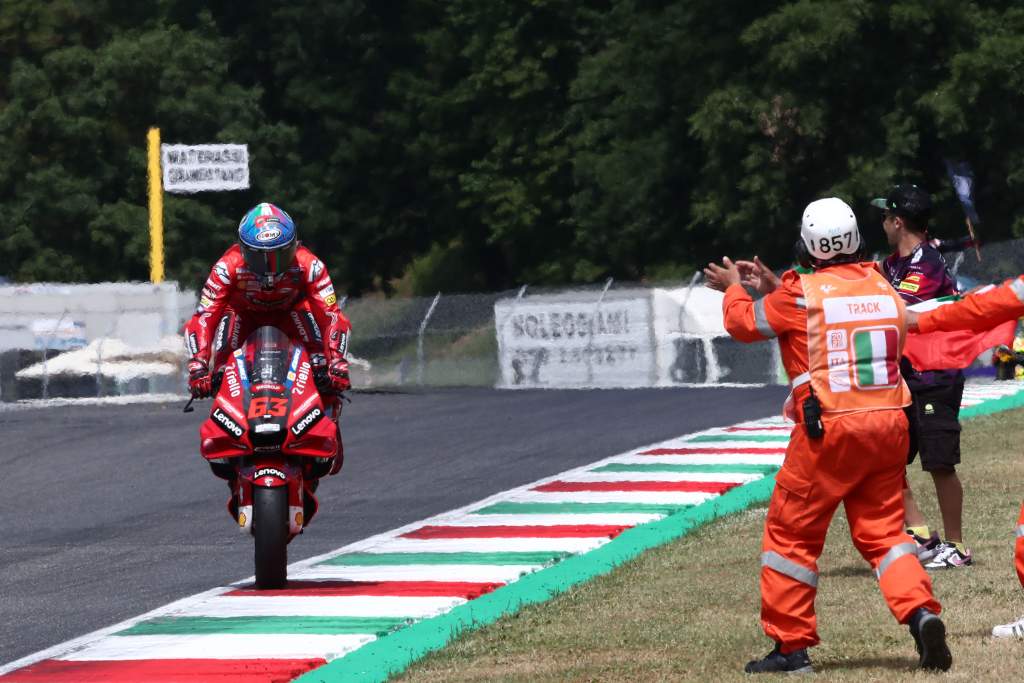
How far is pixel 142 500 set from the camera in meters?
16.2

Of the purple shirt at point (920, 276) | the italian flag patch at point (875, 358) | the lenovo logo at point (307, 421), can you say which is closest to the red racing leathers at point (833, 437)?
the italian flag patch at point (875, 358)

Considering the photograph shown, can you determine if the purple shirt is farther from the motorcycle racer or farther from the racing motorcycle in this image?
the racing motorcycle

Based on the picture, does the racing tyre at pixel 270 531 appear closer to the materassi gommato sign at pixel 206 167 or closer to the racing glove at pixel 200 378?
the racing glove at pixel 200 378

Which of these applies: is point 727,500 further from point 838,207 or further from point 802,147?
point 802,147

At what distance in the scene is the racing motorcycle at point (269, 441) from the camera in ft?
34.4

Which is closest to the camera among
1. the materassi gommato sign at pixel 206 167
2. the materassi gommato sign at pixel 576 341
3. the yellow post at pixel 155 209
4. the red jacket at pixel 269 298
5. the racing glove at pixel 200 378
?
the racing glove at pixel 200 378

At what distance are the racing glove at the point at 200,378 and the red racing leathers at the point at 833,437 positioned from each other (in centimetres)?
389

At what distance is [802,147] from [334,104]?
844 inches

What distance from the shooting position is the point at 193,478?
59.0 feet

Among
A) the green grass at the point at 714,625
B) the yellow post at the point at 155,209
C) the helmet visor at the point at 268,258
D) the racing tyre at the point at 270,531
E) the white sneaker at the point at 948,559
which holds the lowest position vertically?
the green grass at the point at 714,625

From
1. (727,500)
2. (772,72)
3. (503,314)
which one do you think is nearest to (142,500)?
(727,500)

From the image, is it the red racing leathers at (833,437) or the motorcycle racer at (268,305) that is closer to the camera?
the red racing leathers at (833,437)

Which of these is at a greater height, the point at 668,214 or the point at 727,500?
the point at 668,214

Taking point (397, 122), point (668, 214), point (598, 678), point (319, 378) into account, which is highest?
point (397, 122)
